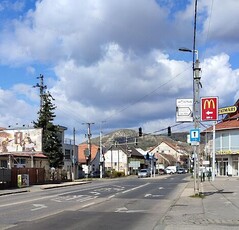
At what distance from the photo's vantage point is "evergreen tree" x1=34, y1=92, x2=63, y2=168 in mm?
66438

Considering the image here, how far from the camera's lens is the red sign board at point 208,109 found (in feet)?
84.4

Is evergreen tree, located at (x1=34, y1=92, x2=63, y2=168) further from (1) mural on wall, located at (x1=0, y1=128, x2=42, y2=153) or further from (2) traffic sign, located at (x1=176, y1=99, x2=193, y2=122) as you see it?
(2) traffic sign, located at (x1=176, y1=99, x2=193, y2=122)

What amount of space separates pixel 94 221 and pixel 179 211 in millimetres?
4601

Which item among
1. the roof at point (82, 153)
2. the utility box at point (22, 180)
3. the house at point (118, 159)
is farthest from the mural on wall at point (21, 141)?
the house at point (118, 159)

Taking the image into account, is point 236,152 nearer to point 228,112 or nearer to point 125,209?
point 228,112

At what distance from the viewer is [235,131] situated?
231 ft

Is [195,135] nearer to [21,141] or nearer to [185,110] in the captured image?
[185,110]

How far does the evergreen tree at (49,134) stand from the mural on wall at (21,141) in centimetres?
1266

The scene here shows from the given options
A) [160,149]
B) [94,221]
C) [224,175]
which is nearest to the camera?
[94,221]

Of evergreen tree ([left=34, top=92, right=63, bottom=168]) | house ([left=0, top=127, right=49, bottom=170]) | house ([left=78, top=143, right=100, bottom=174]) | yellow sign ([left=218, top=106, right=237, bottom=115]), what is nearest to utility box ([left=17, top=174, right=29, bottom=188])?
house ([left=0, top=127, right=49, bottom=170])

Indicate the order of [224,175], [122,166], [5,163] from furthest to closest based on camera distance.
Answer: [122,166], [224,175], [5,163]

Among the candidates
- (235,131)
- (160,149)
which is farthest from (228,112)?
(160,149)

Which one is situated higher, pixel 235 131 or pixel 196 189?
pixel 235 131

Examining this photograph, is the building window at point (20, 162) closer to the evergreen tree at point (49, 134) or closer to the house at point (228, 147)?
the evergreen tree at point (49, 134)
